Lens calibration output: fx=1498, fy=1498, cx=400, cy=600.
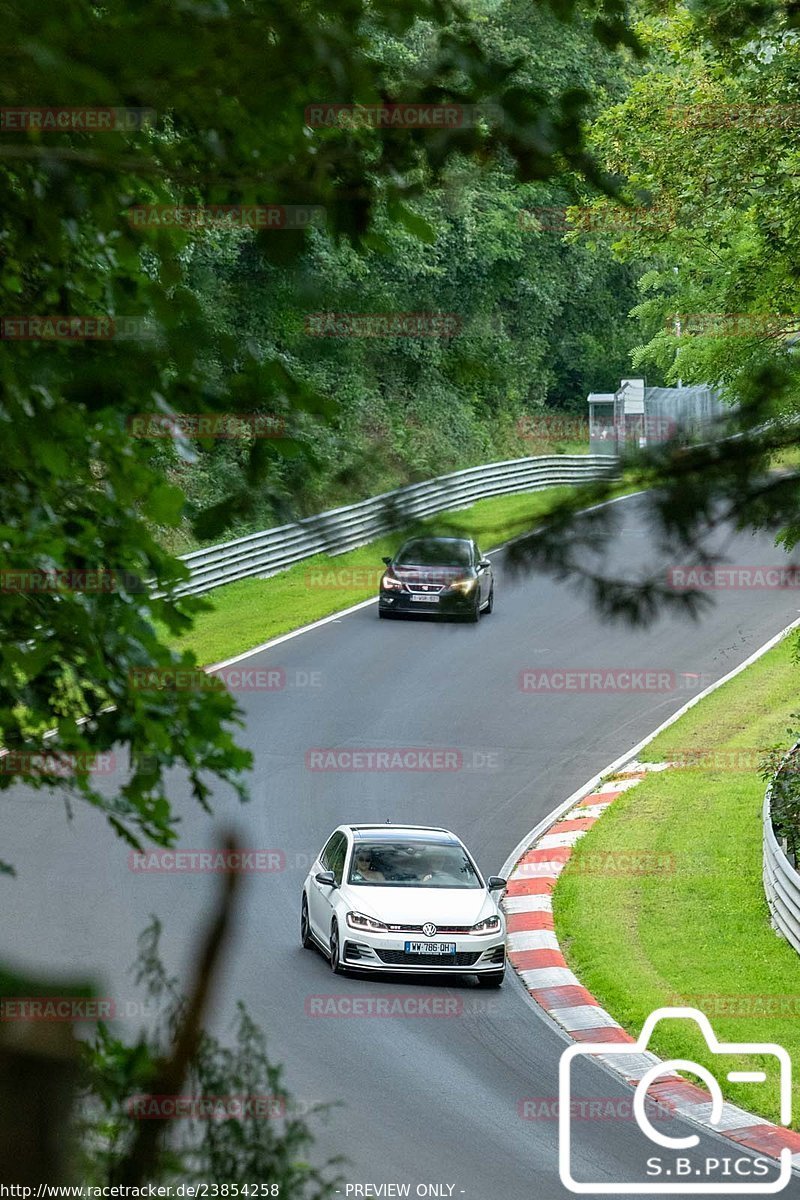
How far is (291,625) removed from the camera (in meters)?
31.9

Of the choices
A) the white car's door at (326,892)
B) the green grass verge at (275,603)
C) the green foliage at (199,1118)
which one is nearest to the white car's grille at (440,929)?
the white car's door at (326,892)

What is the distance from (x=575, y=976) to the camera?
16109 mm

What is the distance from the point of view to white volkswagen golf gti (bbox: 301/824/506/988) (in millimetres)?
15547

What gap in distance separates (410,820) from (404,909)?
218 inches

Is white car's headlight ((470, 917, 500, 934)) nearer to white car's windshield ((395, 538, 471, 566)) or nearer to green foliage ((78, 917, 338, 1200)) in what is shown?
white car's windshield ((395, 538, 471, 566))

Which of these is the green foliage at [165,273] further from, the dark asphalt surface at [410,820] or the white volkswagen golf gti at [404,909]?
the white volkswagen golf gti at [404,909]

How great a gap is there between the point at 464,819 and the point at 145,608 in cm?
1630

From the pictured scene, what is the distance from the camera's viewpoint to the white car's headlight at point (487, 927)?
15578 millimetres

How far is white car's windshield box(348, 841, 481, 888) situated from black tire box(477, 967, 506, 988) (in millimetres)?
999

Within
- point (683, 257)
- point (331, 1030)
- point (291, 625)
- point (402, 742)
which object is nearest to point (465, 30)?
point (331, 1030)

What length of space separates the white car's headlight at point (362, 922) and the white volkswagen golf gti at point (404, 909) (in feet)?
0.03

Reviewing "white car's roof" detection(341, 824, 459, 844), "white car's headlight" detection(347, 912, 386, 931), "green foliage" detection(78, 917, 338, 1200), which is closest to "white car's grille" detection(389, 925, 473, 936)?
"white car's headlight" detection(347, 912, 386, 931)

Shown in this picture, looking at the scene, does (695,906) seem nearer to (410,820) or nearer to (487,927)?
(487,927)

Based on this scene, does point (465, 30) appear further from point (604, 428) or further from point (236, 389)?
point (604, 428)
